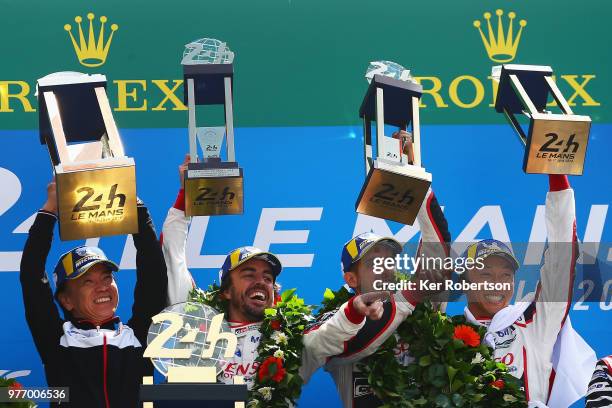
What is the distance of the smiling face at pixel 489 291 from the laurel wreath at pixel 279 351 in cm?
64

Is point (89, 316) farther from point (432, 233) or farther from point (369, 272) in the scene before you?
point (432, 233)

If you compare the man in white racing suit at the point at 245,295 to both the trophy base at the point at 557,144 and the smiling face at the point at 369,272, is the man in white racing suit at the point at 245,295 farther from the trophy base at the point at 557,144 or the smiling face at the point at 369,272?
the trophy base at the point at 557,144

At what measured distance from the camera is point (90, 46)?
5.17m

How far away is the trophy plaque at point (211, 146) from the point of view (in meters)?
4.20

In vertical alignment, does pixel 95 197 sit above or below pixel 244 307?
above

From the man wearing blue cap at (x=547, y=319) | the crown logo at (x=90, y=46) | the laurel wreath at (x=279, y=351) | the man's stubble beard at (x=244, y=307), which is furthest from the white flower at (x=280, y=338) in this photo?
the crown logo at (x=90, y=46)

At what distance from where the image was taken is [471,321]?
449cm

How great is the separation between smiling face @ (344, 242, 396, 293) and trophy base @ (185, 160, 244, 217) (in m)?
0.50

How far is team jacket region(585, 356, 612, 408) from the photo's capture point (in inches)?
157

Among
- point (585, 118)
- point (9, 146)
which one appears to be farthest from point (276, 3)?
point (585, 118)

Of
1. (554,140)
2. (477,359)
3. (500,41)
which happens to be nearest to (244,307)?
(477,359)

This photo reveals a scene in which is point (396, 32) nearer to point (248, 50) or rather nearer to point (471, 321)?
point (248, 50)

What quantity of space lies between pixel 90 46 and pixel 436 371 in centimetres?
207

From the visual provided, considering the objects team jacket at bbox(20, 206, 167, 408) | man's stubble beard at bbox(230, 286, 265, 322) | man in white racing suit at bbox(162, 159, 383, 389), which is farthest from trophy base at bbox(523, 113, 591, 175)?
team jacket at bbox(20, 206, 167, 408)
